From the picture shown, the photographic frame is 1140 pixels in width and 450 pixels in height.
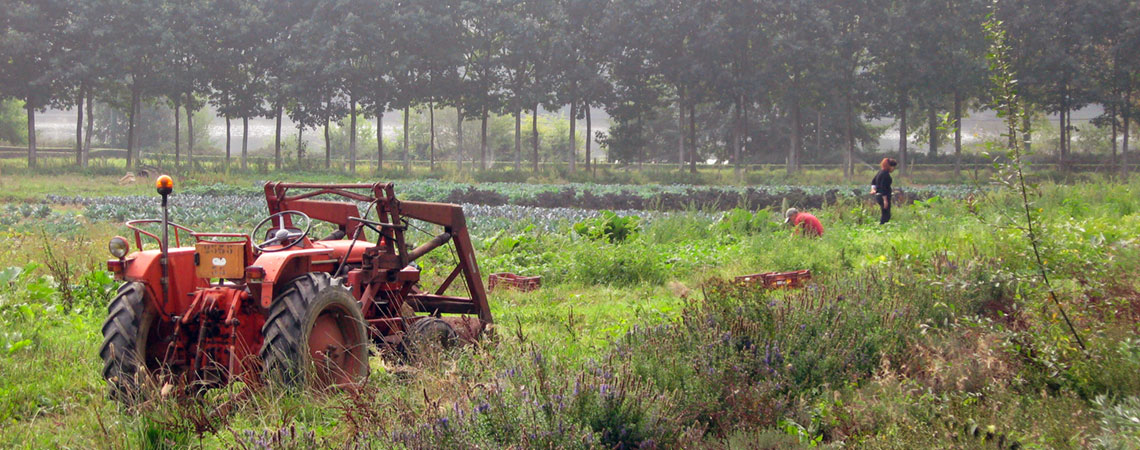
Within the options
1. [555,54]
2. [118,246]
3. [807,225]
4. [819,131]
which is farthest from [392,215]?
[819,131]

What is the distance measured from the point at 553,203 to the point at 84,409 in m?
22.0

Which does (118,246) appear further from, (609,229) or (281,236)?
(609,229)

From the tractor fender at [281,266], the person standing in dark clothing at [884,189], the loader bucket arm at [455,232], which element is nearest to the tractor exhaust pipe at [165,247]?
the tractor fender at [281,266]

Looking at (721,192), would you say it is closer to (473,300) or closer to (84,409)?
(473,300)

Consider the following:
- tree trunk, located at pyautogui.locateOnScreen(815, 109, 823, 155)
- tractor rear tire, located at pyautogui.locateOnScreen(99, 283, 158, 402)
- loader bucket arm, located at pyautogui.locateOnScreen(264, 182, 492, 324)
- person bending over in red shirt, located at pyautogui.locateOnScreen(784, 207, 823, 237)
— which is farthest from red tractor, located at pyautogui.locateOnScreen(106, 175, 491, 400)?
tree trunk, located at pyautogui.locateOnScreen(815, 109, 823, 155)

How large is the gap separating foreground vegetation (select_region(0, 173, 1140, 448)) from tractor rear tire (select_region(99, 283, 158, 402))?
0.24 m

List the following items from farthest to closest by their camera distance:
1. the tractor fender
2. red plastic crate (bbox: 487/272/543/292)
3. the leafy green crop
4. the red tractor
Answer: the leafy green crop < red plastic crate (bbox: 487/272/543/292) < the tractor fender < the red tractor

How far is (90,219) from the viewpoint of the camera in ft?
68.1

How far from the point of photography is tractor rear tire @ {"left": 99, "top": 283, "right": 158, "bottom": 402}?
5.79 metres

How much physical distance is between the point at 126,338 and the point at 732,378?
3877 mm

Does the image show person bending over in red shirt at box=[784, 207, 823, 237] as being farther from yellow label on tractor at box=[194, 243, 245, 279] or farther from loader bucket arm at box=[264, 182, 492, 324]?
yellow label on tractor at box=[194, 243, 245, 279]

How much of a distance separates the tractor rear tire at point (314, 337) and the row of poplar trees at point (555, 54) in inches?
1661

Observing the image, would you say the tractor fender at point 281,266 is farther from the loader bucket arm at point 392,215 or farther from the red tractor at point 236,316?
the loader bucket arm at point 392,215

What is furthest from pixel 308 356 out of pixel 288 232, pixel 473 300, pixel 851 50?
pixel 851 50
